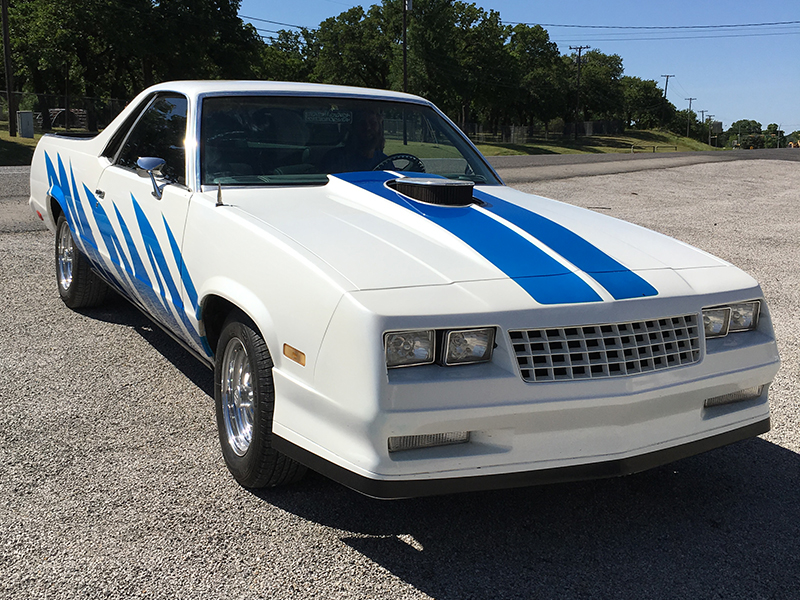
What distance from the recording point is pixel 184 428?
3.72 meters

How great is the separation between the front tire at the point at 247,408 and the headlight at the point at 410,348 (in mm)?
581

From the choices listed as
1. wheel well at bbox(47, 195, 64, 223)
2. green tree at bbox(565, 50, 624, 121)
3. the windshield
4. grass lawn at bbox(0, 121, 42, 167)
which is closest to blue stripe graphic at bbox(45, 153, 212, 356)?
wheel well at bbox(47, 195, 64, 223)

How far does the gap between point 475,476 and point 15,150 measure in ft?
76.8

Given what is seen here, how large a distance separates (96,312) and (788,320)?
5.22 m

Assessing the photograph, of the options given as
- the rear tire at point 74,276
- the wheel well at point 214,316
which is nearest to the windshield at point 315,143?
the wheel well at point 214,316

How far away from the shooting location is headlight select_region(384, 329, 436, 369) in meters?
2.41

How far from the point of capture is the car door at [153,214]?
362cm

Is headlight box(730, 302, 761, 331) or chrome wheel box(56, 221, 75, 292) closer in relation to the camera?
headlight box(730, 302, 761, 331)

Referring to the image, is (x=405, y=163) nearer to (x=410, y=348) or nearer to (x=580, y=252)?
(x=580, y=252)

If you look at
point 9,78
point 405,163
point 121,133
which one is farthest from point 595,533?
point 9,78

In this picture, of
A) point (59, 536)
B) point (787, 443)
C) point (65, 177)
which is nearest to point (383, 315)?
point (59, 536)

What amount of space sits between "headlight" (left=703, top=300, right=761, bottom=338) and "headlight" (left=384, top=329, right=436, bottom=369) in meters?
1.08

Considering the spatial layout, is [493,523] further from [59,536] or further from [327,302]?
[59,536]

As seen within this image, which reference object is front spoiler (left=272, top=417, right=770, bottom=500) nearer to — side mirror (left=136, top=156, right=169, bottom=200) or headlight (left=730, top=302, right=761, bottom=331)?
headlight (left=730, top=302, right=761, bottom=331)
